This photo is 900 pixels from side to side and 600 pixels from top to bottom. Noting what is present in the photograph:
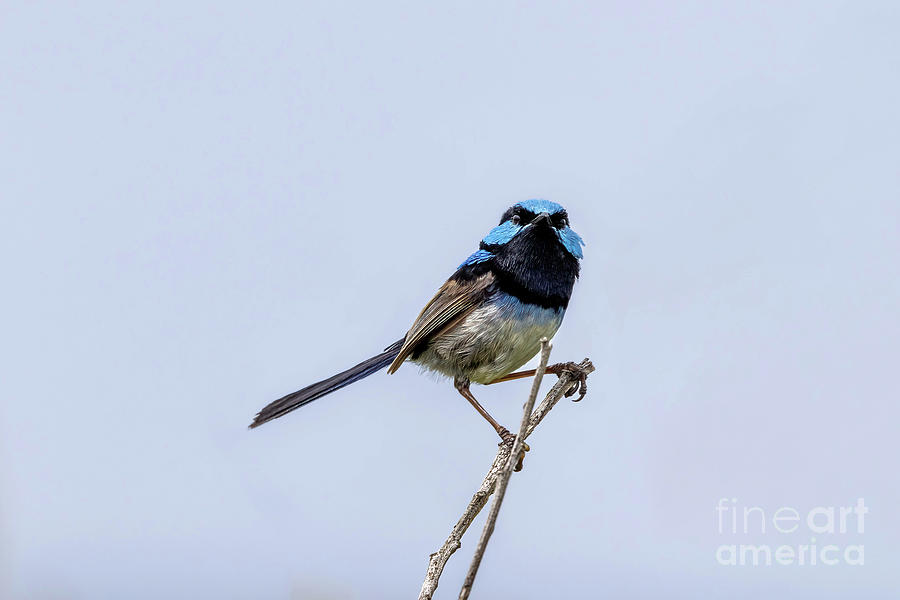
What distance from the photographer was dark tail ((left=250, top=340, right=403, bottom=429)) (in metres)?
5.09

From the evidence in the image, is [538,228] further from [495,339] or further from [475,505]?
[475,505]

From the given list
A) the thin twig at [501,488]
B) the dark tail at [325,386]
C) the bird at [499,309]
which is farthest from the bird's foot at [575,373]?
the thin twig at [501,488]

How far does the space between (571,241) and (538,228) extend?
0.21 metres

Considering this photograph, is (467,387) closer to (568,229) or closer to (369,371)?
(369,371)

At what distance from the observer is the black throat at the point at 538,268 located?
5211mm

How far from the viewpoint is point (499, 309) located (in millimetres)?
5297

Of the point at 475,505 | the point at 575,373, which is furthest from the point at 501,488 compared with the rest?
the point at 575,373

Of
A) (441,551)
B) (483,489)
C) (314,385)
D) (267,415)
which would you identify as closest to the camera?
(441,551)

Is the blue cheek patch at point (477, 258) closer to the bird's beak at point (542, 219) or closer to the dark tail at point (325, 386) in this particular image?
the bird's beak at point (542, 219)

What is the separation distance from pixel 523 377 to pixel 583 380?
2.26 feet

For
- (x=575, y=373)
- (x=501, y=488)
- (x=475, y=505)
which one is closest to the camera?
(x=501, y=488)

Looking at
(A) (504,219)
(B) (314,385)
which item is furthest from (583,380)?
(B) (314,385)

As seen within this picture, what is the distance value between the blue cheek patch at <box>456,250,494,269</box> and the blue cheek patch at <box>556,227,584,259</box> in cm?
45

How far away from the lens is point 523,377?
577 centimetres
